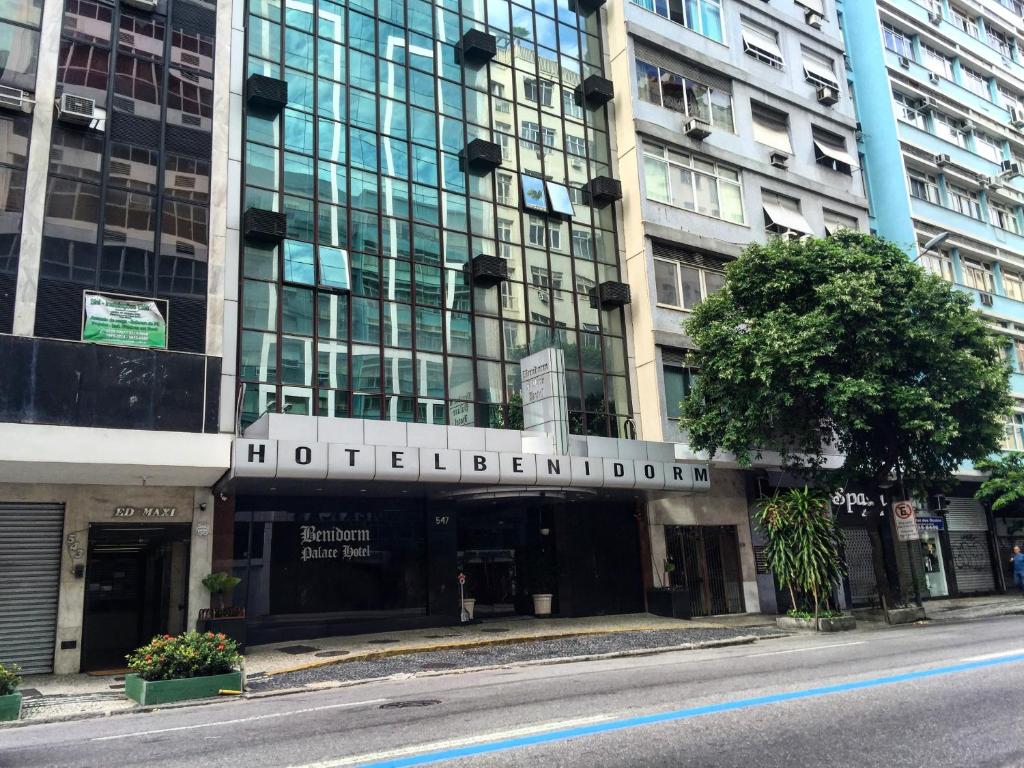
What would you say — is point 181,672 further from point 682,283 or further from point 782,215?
point 782,215

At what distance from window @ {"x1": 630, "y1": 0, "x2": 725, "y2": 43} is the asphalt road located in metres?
24.9

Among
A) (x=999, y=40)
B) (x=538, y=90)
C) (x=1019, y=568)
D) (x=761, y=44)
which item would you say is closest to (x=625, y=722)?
(x=538, y=90)

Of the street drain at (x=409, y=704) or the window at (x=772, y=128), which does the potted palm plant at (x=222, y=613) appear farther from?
the window at (x=772, y=128)

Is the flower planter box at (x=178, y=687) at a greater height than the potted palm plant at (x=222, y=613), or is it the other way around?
the potted palm plant at (x=222, y=613)

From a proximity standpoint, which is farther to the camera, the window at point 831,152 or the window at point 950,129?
the window at point 950,129

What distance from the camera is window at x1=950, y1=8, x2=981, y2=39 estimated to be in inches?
1688

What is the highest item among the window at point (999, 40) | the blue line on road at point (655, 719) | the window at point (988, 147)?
the window at point (999, 40)

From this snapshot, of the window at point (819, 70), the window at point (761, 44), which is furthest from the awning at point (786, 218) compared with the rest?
the window at point (819, 70)

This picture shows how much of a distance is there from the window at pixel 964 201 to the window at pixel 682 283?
17865mm

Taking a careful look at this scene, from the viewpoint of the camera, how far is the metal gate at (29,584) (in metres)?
17.4

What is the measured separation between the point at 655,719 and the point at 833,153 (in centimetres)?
3074

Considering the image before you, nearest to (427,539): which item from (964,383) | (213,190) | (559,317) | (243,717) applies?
(559,317)

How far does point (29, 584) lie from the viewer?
1770 centimetres

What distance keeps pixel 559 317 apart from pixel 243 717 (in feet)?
56.3
